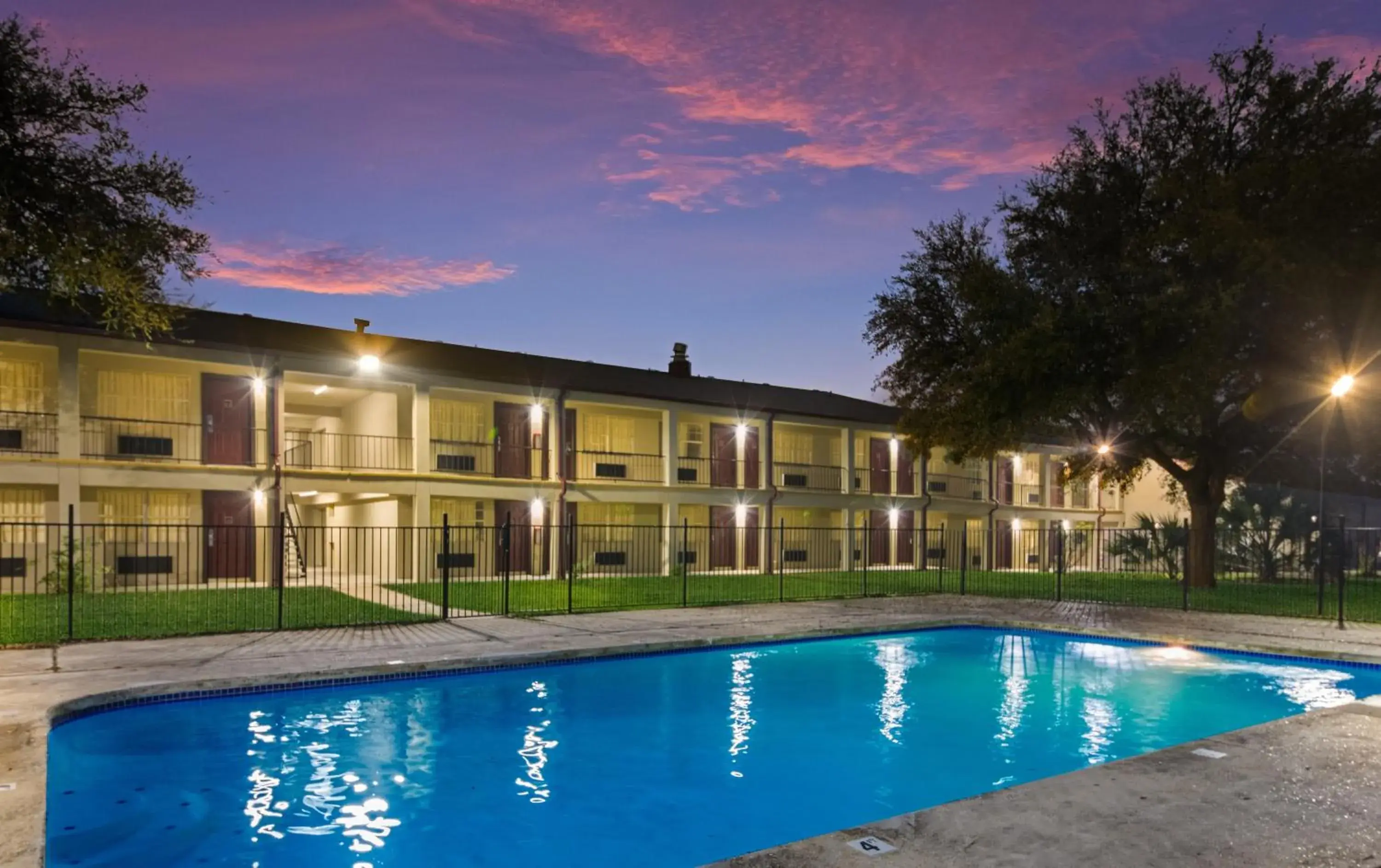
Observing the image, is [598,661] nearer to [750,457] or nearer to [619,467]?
[619,467]

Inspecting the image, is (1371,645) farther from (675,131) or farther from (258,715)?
(258,715)

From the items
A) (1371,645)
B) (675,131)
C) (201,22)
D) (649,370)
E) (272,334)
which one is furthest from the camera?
(649,370)

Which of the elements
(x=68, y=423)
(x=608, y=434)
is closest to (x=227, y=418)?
(x=68, y=423)

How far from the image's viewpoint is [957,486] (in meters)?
41.8

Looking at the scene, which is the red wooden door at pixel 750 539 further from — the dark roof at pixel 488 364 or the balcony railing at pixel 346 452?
the balcony railing at pixel 346 452

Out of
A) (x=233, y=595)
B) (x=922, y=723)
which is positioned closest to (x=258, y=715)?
(x=922, y=723)

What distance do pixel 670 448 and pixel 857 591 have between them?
9446mm

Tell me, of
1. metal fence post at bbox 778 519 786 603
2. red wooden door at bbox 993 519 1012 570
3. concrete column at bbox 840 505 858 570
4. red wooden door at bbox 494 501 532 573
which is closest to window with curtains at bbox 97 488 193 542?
red wooden door at bbox 494 501 532 573

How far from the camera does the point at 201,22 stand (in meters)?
14.2

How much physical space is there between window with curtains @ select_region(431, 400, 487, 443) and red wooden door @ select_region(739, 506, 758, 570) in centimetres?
981

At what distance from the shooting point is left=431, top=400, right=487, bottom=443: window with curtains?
1121 inches

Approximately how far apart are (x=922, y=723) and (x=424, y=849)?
19.1 feet

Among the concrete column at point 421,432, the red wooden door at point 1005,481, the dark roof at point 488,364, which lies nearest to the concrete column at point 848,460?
the dark roof at point 488,364

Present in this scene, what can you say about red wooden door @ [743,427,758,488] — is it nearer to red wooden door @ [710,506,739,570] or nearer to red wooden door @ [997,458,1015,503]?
red wooden door @ [710,506,739,570]
